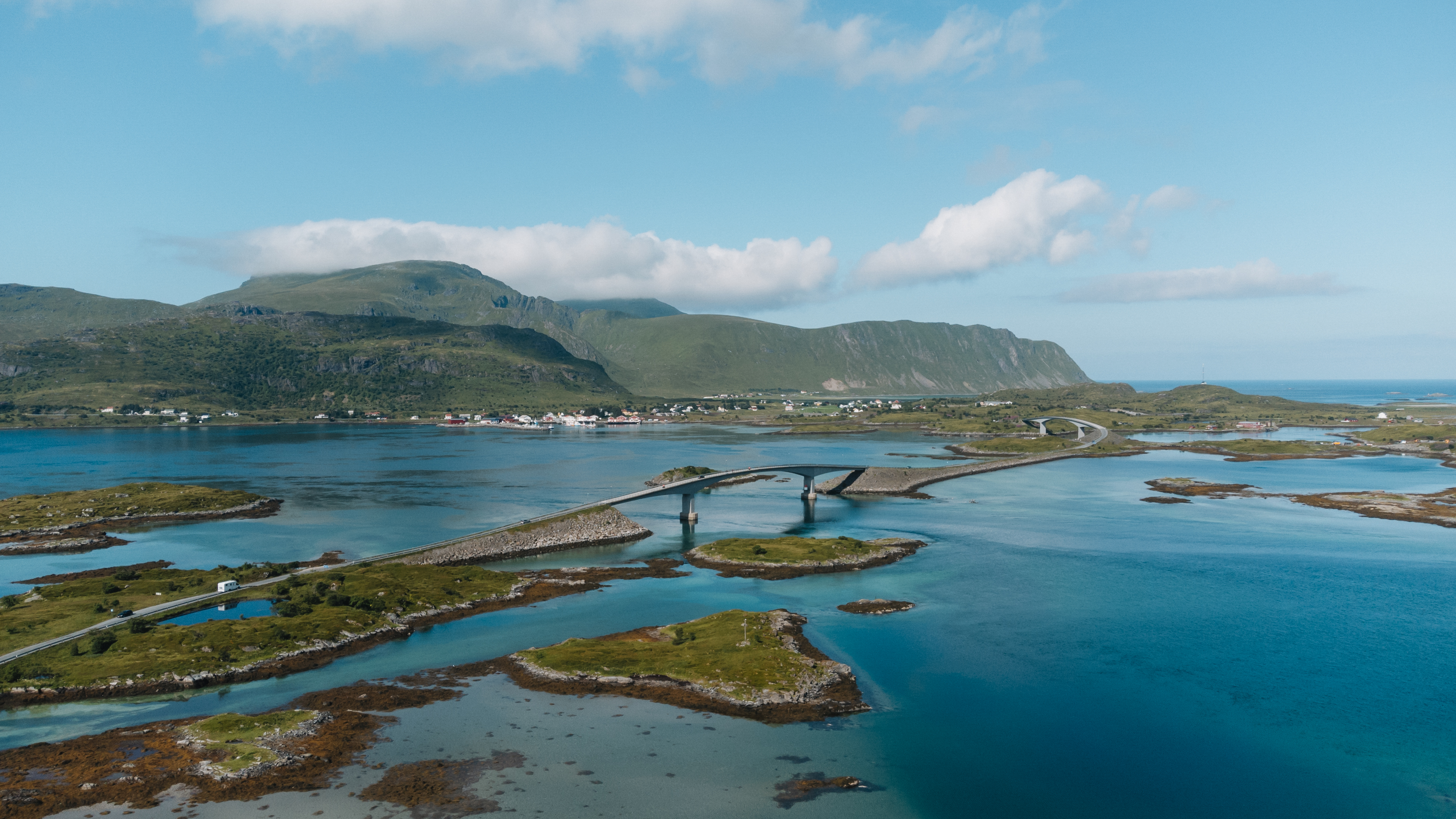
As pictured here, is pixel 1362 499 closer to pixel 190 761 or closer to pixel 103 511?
pixel 190 761

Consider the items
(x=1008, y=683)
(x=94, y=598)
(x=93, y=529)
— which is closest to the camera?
(x=1008, y=683)

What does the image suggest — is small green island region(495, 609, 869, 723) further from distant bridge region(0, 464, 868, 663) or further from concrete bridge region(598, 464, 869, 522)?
concrete bridge region(598, 464, 869, 522)

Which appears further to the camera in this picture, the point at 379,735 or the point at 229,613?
the point at 229,613

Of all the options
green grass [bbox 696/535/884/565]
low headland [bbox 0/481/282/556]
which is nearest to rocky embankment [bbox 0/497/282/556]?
low headland [bbox 0/481/282/556]

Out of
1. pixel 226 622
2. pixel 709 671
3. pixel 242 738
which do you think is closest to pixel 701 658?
pixel 709 671

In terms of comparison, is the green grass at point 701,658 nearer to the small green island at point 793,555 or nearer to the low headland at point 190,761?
the low headland at point 190,761

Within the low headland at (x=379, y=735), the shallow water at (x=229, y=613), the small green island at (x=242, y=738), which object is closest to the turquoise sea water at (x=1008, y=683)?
the low headland at (x=379, y=735)
